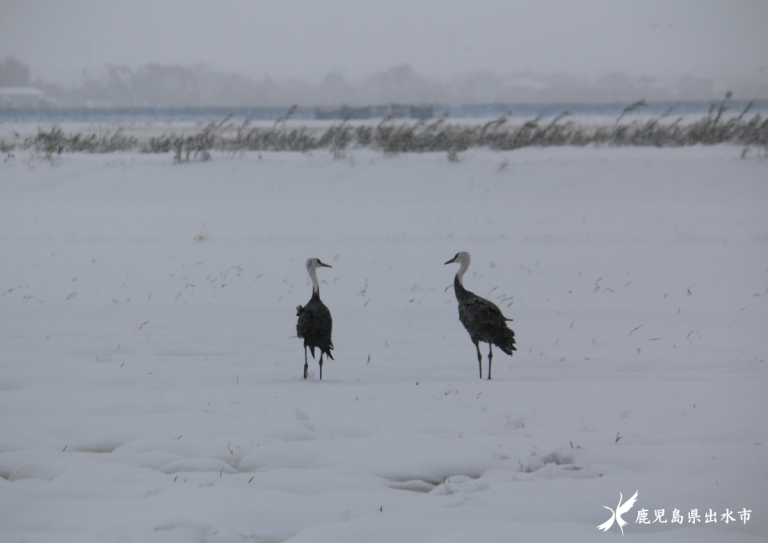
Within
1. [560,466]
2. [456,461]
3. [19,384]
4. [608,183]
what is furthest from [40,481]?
[608,183]

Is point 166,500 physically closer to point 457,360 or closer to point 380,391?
point 380,391

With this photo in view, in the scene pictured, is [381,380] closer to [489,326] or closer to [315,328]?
[315,328]

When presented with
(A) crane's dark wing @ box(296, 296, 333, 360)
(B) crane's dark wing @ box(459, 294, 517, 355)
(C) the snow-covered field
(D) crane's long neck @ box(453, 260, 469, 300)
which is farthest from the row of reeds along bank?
(B) crane's dark wing @ box(459, 294, 517, 355)

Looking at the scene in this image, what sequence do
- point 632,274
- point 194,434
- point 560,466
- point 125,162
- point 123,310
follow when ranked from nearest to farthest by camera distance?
1. point 560,466
2. point 194,434
3. point 123,310
4. point 632,274
5. point 125,162

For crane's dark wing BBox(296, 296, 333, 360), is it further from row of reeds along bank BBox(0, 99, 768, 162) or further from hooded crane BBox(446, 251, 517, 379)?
row of reeds along bank BBox(0, 99, 768, 162)

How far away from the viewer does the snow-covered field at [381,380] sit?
3.09m

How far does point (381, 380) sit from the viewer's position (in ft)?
17.1

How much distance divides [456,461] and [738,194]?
14.0 meters

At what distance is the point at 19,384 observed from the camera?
484 centimetres

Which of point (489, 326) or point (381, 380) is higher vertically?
point (489, 326)

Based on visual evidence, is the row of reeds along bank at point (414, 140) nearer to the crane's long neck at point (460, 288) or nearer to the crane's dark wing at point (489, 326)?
the crane's long neck at point (460, 288)

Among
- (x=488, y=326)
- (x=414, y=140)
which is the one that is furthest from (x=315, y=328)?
(x=414, y=140)

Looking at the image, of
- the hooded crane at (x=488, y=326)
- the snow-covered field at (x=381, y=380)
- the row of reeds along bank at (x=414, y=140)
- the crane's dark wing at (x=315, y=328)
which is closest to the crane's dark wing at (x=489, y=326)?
the hooded crane at (x=488, y=326)

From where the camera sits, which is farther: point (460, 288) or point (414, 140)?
point (414, 140)
